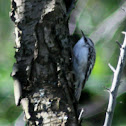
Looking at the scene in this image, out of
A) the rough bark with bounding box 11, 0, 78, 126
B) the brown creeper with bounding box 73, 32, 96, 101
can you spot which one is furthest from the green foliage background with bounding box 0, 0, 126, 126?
the rough bark with bounding box 11, 0, 78, 126

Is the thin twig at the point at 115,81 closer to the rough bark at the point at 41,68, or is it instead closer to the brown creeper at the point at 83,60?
the rough bark at the point at 41,68

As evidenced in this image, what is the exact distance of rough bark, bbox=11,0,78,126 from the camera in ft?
10.5

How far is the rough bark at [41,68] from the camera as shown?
3.20 meters

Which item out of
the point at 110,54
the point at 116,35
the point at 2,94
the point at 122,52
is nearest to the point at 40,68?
the point at 122,52

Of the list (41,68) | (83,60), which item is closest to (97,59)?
(83,60)

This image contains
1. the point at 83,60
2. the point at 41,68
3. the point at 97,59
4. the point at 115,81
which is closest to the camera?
the point at 115,81

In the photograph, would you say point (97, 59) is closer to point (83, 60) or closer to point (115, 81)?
point (83, 60)

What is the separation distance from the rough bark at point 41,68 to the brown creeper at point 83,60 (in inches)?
44.3

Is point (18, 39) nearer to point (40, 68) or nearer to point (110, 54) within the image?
point (40, 68)

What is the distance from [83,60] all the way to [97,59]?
9.5 inches

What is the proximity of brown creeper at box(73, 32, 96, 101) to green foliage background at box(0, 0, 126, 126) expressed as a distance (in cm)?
18

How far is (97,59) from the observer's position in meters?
4.70

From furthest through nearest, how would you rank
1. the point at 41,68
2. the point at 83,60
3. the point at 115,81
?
the point at 83,60 → the point at 41,68 → the point at 115,81

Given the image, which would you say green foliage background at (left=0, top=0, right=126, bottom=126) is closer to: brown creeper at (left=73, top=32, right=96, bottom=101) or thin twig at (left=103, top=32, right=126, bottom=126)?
brown creeper at (left=73, top=32, right=96, bottom=101)
